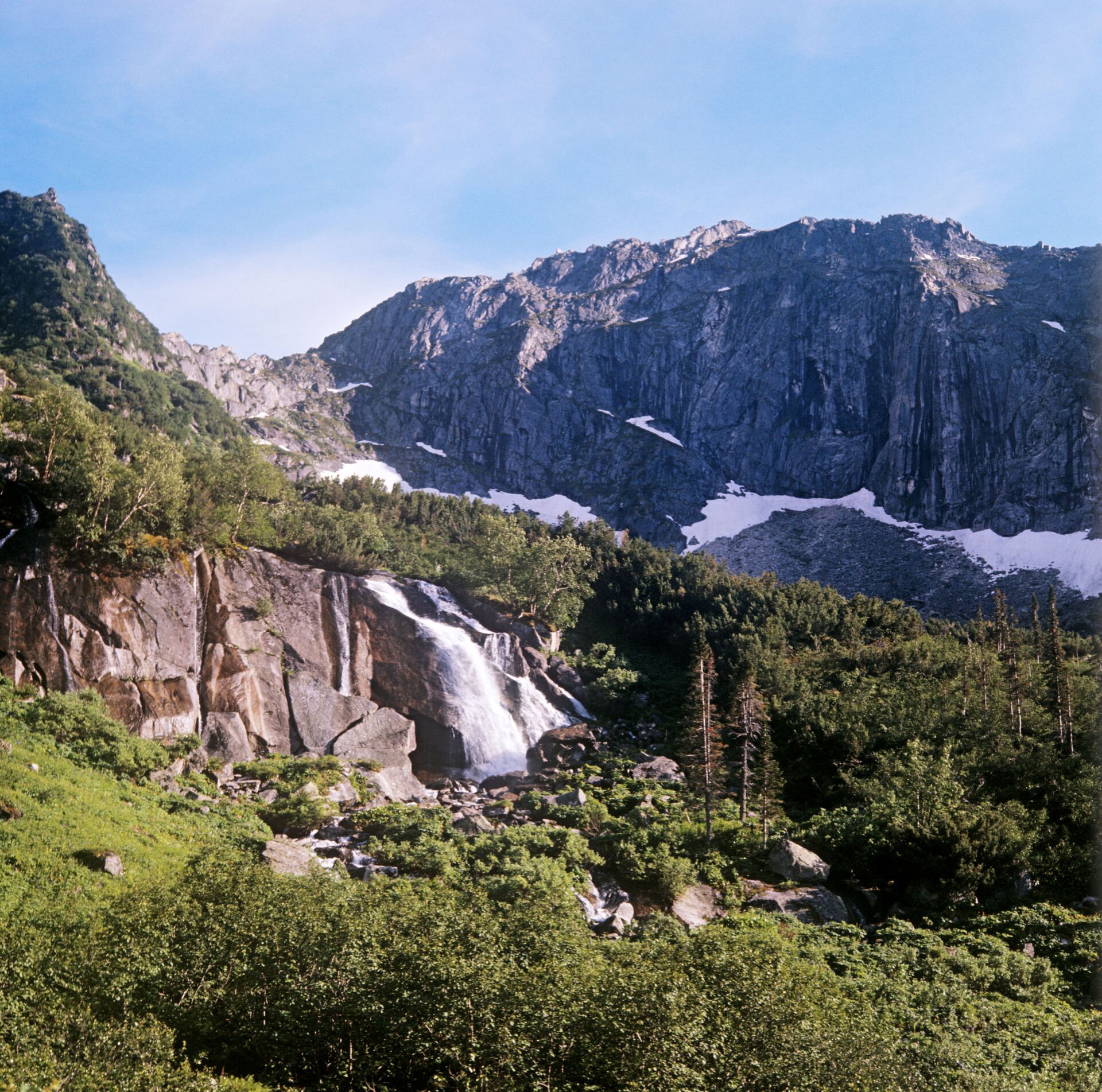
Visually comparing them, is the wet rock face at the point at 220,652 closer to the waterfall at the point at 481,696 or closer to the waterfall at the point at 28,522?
the waterfall at the point at 28,522

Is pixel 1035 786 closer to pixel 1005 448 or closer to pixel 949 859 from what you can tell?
pixel 949 859

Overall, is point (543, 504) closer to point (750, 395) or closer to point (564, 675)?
point (750, 395)

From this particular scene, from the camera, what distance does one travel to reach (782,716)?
5294 centimetres

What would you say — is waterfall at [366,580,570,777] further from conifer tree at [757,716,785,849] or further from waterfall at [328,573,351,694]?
conifer tree at [757,716,785,849]

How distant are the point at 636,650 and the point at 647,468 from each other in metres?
102

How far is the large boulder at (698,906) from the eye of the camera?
100 feet

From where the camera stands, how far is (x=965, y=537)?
13650 cm

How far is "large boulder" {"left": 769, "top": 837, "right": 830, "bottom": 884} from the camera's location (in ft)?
110

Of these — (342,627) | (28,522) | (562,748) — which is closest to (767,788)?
(562,748)

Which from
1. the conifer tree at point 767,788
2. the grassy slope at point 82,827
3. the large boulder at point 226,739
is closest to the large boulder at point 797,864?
the conifer tree at point 767,788

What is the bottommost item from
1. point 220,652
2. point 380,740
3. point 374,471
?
point 380,740

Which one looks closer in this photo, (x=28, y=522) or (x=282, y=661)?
(x=28, y=522)

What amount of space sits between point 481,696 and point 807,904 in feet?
92.7

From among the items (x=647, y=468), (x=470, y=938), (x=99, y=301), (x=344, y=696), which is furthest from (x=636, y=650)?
(x=99, y=301)
